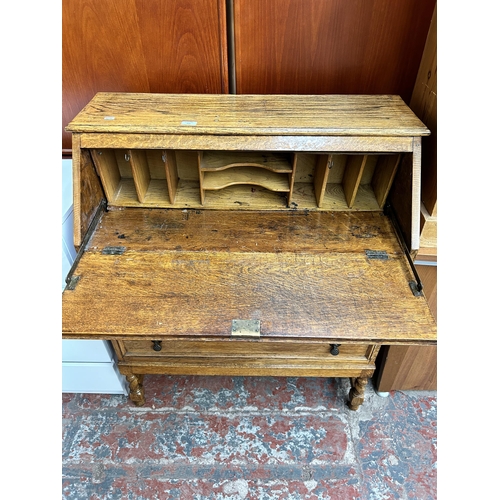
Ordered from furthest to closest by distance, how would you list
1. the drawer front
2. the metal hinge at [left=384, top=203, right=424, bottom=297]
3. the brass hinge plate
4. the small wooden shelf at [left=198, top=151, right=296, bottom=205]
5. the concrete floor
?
the concrete floor, the drawer front, the small wooden shelf at [left=198, top=151, right=296, bottom=205], the metal hinge at [left=384, top=203, right=424, bottom=297], the brass hinge plate

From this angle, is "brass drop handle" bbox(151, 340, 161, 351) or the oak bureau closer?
the oak bureau

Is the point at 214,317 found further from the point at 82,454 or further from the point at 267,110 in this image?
the point at 82,454

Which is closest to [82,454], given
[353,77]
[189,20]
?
[189,20]

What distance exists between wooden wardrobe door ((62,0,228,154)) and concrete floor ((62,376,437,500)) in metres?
1.53

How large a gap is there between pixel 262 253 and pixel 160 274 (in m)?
0.37

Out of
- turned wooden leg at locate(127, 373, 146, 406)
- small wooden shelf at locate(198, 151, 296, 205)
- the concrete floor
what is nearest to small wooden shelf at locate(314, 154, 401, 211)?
small wooden shelf at locate(198, 151, 296, 205)

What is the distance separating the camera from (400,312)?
1187 mm

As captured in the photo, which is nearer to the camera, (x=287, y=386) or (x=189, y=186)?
(x=189, y=186)

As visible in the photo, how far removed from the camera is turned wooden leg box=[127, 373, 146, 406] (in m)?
1.78

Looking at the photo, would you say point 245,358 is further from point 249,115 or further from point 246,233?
point 249,115

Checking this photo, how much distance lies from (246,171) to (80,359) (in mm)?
1155

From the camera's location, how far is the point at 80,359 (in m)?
1.76

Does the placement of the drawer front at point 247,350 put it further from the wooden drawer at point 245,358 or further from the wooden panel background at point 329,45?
the wooden panel background at point 329,45

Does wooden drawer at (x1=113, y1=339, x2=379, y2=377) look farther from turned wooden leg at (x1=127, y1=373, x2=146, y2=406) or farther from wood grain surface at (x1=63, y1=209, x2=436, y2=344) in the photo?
wood grain surface at (x1=63, y1=209, x2=436, y2=344)
